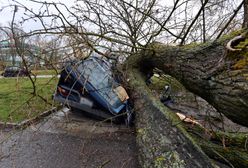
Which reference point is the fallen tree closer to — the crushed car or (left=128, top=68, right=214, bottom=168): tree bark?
(left=128, top=68, right=214, bottom=168): tree bark

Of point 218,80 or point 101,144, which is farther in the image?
point 101,144

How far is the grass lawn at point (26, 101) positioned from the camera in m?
4.17

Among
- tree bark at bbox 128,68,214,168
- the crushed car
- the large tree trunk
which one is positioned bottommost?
the crushed car

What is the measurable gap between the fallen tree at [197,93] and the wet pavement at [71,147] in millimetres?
1081

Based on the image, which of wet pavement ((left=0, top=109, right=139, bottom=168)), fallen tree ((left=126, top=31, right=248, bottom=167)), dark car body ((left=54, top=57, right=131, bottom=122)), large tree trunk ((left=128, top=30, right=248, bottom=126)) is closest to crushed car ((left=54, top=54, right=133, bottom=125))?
dark car body ((left=54, top=57, right=131, bottom=122))

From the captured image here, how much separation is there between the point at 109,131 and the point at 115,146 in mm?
802

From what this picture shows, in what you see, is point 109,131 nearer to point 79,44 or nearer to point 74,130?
point 74,130

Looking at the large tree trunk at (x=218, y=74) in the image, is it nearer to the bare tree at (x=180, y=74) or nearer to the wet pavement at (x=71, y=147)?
the bare tree at (x=180, y=74)

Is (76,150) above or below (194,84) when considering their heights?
below

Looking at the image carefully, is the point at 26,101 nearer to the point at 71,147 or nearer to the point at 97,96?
the point at 71,147

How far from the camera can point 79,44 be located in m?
3.88

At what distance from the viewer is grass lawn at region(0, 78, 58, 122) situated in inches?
164

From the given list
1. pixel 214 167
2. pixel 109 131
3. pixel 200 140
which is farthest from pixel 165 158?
pixel 109 131

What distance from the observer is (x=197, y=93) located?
2457 millimetres
